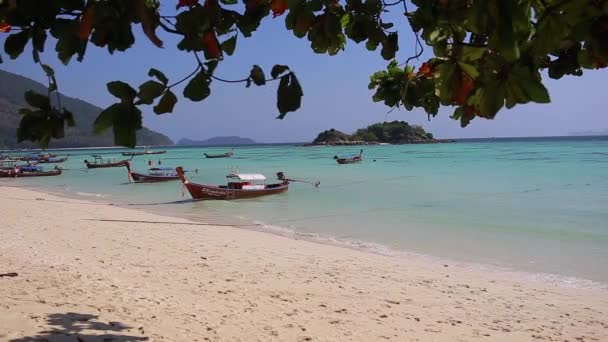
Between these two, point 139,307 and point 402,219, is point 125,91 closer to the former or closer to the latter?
point 139,307

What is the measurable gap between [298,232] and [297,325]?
7443 mm

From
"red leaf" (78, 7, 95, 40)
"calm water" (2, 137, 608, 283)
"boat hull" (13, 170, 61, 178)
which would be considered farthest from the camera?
"boat hull" (13, 170, 61, 178)

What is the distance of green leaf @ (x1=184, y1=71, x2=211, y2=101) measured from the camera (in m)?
1.17

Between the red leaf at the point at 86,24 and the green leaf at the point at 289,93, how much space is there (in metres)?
0.45

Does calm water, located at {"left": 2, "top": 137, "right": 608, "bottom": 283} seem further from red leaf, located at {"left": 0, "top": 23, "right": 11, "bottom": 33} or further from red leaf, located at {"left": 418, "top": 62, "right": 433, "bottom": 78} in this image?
red leaf, located at {"left": 0, "top": 23, "right": 11, "bottom": 33}

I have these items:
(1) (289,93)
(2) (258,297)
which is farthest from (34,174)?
(1) (289,93)

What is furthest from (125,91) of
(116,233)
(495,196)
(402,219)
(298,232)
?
(495,196)

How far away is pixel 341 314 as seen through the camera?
15.2ft

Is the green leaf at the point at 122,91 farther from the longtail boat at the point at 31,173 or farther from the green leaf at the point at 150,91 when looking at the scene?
the longtail boat at the point at 31,173

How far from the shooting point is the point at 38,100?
109cm

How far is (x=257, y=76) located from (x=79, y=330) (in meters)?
3.27

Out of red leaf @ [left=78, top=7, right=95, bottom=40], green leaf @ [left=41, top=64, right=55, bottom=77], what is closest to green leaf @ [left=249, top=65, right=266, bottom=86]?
red leaf @ [left=78, top=7, right=95, bottom=40]

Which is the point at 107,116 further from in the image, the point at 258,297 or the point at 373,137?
the point at 373,137

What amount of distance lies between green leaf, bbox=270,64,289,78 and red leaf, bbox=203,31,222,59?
6.9 inches
